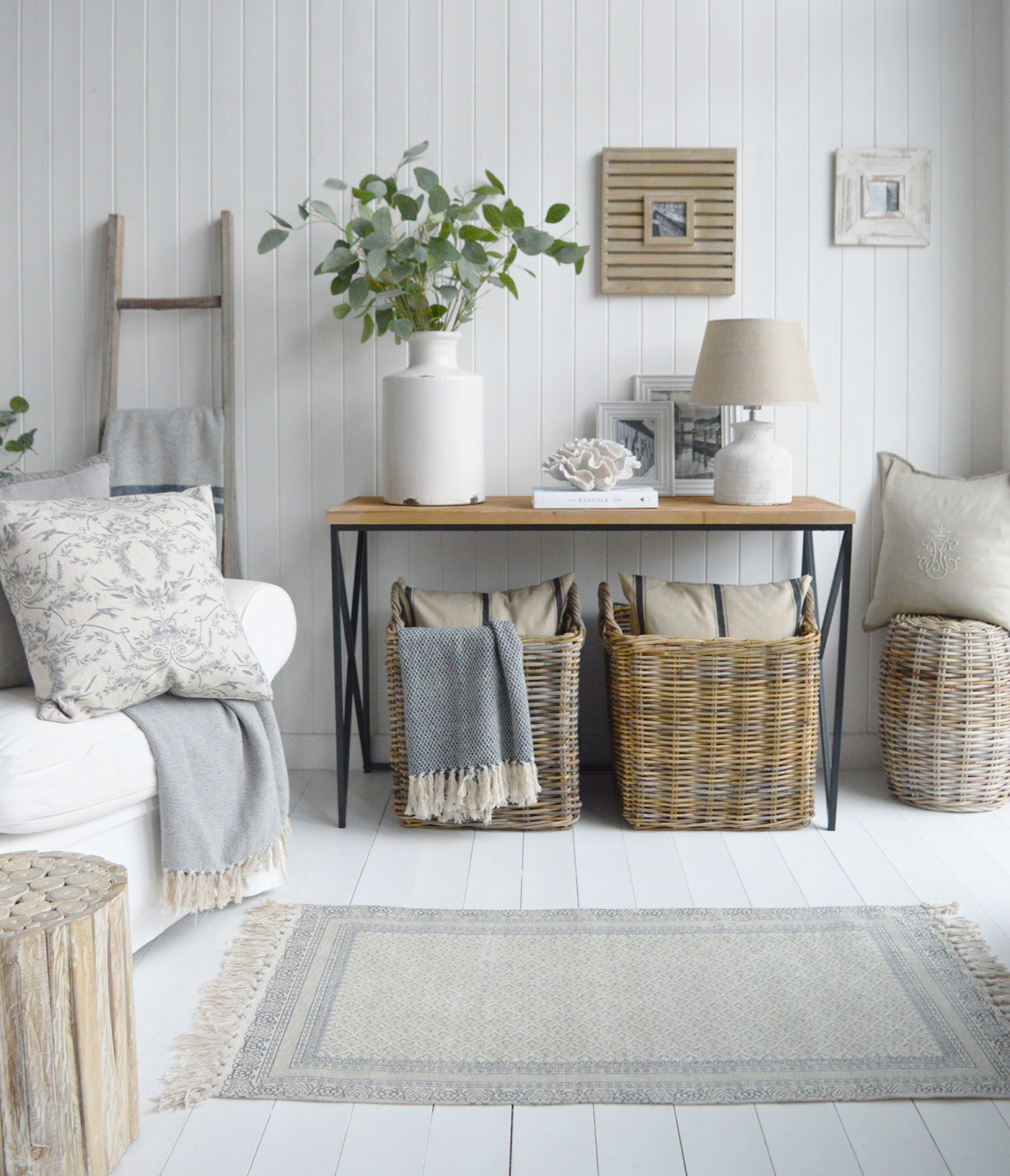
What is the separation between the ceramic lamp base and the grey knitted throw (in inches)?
51.1

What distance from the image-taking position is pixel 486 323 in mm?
2965

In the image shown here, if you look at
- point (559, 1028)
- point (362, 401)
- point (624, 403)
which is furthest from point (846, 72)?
point (559, 1028)

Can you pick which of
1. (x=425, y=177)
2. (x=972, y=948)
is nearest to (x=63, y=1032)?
(x=972, y=948)

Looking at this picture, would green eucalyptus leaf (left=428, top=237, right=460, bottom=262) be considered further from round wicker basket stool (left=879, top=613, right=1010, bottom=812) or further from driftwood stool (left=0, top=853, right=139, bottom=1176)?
driftwood stool (left=0, top=853, right=139, bottom=1176)

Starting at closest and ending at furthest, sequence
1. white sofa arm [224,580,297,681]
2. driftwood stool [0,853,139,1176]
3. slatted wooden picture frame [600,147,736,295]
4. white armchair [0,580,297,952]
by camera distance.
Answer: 1. driftwood stool [0,853,139,1176]
2. white armchair [0,580,297,952]
3. white sofa arm [224,580,297,681]
4. slatted wooden picture frame [600,147,736,295]

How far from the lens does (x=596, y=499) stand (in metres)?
2.62

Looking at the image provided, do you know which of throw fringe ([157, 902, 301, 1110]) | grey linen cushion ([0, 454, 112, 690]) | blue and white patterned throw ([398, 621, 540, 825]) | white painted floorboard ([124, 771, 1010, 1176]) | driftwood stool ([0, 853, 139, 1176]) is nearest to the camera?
driftwood stool ([0, 853, 139, 1176])

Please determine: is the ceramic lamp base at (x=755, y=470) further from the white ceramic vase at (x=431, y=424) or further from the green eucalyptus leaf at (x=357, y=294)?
the green eucalyptus leaf at (x=357, y=294)

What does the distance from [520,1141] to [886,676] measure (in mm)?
1802

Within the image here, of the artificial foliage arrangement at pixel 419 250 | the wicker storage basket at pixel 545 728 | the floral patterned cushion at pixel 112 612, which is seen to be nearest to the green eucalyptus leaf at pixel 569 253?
the artificial foliage arrangement at pixel 419 250

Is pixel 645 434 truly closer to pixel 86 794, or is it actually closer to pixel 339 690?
pixel 339 690

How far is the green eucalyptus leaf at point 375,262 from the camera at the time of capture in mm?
2547

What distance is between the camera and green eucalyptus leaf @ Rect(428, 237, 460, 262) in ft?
8.49

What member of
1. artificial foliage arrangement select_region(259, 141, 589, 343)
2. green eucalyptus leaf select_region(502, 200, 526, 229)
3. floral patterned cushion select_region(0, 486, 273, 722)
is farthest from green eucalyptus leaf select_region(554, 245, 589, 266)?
floral patterned cushion select_region(0, 486, 273, 722)
